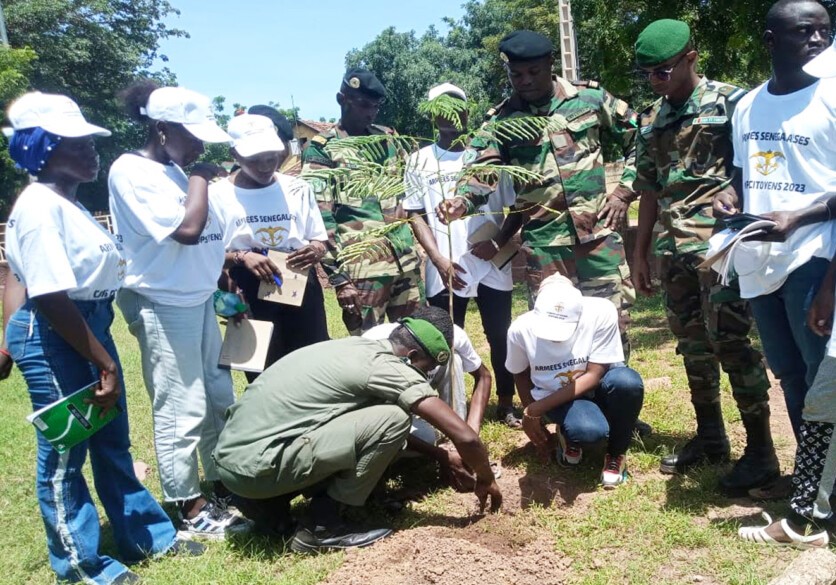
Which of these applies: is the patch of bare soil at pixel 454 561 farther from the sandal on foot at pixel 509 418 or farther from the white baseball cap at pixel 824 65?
the white baseball cap at pixel 824 65

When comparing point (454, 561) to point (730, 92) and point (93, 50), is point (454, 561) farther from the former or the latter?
point (93, 50)

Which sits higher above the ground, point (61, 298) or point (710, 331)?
point (61, 298)

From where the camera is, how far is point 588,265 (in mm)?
4387

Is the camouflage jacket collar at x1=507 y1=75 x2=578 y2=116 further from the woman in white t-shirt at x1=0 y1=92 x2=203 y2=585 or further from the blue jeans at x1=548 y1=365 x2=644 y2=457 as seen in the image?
the woman in white t-shirt at x1=0 y1=92 x2=203 y2=585

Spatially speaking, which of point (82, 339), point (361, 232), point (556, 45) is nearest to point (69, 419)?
point (82, 339)

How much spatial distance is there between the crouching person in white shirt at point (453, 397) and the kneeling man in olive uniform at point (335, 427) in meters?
0.31

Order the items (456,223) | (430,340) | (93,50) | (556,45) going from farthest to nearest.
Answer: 1. (93,50)
2. (556,45)
3. (456,223)
4. (430,340)

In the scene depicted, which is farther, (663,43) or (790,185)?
(663,43)

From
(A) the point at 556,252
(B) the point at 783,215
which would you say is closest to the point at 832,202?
(B) the point at 783,215

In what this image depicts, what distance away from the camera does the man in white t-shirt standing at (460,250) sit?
4702 mm

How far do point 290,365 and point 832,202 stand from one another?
2302 mm

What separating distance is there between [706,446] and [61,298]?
3.16 meters

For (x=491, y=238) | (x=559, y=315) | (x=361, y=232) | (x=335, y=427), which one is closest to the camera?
(x=335, y=427)

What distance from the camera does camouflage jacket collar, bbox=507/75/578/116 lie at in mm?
4289
